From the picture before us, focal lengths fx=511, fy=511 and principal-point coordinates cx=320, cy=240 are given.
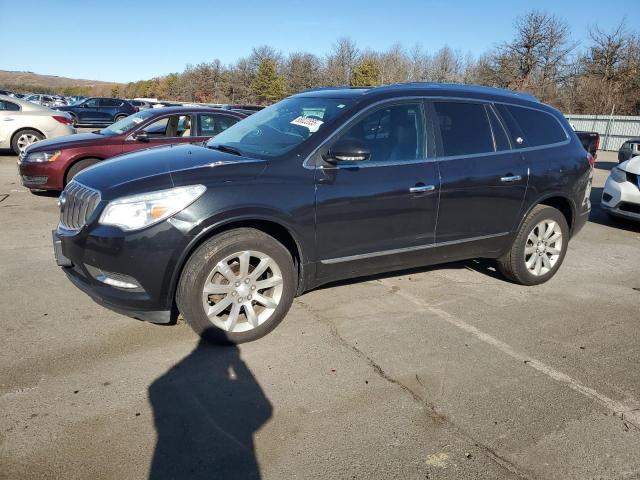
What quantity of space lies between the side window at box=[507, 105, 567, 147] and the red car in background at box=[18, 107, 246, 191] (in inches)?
195

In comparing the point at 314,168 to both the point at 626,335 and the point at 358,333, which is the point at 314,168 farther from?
the point at 626,335

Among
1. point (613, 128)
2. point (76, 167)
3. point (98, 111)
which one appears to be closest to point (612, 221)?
point (76, 167)

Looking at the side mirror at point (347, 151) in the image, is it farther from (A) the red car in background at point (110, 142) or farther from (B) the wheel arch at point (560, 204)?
(A) the red car in background at point (110, 142)

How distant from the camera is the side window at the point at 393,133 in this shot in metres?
4.09

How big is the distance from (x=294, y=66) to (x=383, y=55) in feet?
38.5

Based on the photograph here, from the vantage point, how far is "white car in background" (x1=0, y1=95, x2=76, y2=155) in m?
12.6

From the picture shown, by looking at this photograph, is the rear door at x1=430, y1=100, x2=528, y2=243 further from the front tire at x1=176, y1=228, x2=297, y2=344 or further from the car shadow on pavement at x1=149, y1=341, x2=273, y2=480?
the car shadow on pavement at x1=149, y1=341, x2=273, y2=480

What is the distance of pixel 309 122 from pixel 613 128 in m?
31.0

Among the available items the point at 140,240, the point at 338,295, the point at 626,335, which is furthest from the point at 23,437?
the point at 626,335

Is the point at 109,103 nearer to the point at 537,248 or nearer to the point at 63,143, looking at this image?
the point at 63,143

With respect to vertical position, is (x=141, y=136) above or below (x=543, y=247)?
above

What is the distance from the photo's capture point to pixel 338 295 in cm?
468

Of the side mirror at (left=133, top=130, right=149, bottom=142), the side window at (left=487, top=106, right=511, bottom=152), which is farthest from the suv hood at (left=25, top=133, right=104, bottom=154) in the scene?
the side window at (left=487, top=106, right=511, bottom=152)

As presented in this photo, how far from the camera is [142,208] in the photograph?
332 cm
